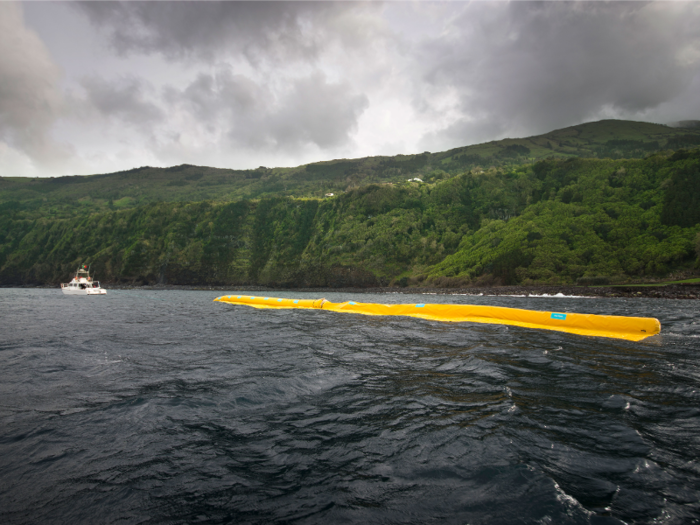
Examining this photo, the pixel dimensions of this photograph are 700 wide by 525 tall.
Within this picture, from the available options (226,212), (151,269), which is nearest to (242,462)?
(151,269)

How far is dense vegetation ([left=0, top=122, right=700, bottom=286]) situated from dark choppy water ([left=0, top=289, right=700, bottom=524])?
6084cm

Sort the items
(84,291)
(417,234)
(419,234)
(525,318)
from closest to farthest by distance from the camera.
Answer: (525,318) → (84,291) → (417,234) → (419,234)

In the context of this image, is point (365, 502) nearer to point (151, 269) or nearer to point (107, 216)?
point (151, 269)

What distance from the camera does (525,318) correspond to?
1839 centimetres

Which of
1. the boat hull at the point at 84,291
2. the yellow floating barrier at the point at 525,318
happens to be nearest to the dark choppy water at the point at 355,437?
the yellow floating barrier at the point at 525,318

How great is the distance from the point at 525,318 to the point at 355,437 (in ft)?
51.9

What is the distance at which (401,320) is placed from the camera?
70.4 ft

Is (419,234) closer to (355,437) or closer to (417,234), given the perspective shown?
(417,234)

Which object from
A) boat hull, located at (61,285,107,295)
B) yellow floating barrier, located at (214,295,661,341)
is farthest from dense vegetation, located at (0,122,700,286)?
yellow floating barrier, located at (214,295,661,341)

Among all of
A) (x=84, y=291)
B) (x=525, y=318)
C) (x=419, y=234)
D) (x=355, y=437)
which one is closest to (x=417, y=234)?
(x=419, y=234)

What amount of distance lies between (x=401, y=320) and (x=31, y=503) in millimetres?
18789

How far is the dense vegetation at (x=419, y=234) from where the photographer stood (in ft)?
210

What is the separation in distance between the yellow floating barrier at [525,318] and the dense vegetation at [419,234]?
49.9 meters

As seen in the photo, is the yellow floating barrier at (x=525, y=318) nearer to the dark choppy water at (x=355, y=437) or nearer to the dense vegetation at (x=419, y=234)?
the dark choppy water at (x=355, y=437)
